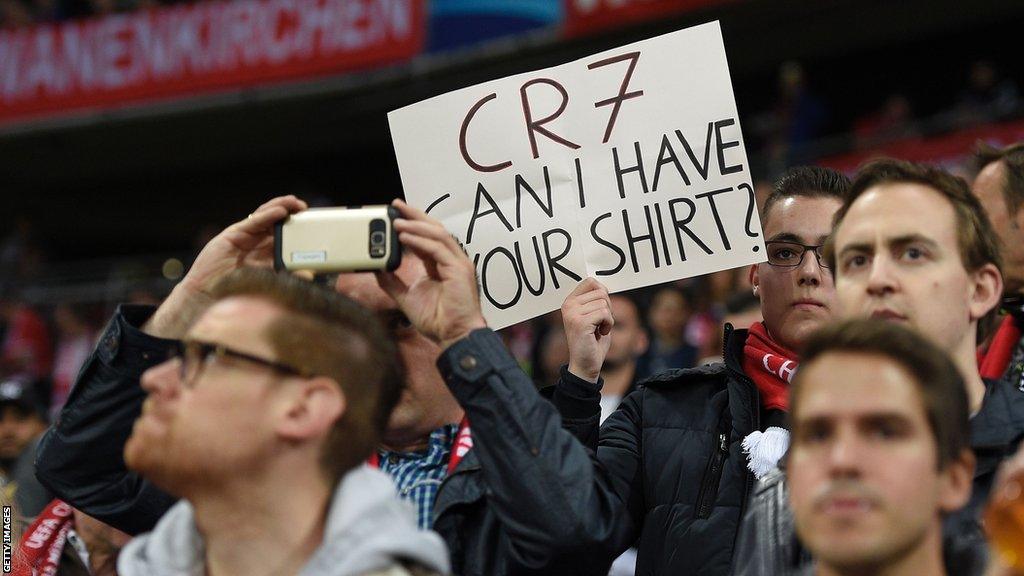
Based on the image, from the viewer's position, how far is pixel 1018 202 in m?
3.52

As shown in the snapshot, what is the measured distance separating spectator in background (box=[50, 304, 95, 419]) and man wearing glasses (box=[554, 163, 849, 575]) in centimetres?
728

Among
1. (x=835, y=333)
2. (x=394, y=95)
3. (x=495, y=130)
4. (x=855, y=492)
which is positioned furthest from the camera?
(x=394, y=95)

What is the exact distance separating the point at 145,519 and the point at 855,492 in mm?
1749

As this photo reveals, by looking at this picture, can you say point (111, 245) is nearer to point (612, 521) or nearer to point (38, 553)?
point (38, 553)

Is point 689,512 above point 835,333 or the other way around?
the other way around

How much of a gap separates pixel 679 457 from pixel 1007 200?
1.17m

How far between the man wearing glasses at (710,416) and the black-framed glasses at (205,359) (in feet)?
2.37

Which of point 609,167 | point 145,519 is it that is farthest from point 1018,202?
point 145,519

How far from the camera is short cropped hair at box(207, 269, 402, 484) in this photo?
2.43m

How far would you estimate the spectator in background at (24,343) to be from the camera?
1047 cm

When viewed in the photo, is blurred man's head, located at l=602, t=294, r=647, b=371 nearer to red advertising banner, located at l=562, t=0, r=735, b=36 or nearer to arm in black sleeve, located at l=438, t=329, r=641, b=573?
arm in black sleeve, located at l=438, t=329, r=641, b=573

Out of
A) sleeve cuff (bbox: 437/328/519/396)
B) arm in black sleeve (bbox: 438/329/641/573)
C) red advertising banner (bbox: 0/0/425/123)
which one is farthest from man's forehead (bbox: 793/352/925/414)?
red advertising banner (bbox: 0/0/425/123)

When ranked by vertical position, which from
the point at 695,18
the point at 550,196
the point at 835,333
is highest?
the point at 695,18

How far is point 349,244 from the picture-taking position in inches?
106
